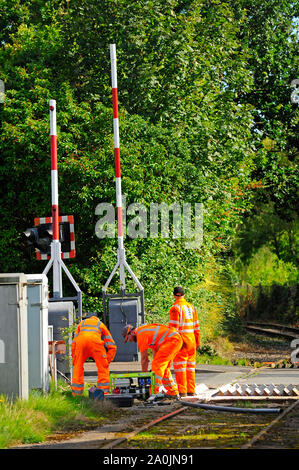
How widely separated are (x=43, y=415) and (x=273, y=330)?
29227 millimetres

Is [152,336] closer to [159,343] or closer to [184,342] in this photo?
[159,343]

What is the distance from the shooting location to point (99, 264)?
21.9 m

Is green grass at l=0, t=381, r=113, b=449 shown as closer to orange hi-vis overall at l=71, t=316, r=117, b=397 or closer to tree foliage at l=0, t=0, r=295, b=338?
orange hi-vis overall at l=71, t=316, r=117, b=397

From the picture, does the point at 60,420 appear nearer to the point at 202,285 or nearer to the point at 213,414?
the point at 213,414

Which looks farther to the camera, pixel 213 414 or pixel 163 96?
pixel 163 96

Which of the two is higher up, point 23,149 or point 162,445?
point 23,149

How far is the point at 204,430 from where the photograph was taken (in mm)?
10406

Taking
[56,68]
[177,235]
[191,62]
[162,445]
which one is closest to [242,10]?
[191,62]

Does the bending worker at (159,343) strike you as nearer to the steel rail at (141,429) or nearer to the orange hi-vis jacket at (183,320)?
the orange hi-vis jacket at (183,320)

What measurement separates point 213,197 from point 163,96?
3.32 m

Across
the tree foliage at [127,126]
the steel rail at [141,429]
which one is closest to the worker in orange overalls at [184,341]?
the steel rail at [141,429]

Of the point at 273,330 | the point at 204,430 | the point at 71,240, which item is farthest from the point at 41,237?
the point at 273,330

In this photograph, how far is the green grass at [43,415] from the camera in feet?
32.0

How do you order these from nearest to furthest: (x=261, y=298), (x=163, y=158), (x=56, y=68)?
(x=163, y=158) → (x=56, y=68) → (x=261, y=298)
